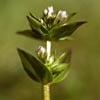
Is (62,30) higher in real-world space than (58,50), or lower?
higher

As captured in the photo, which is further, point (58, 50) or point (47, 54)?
point (58, 50)

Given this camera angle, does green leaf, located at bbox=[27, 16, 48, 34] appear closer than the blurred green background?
Yes

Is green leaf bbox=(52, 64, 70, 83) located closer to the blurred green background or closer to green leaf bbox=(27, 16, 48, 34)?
green leaf bbox=(27, 16, 48, 34)

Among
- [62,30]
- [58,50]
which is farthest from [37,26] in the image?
[58,50]

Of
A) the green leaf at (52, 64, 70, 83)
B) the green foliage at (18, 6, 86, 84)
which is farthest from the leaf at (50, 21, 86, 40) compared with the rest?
the green leaf at (52, 64, 70, 83)

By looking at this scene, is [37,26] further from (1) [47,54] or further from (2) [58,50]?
(2) [58,50]

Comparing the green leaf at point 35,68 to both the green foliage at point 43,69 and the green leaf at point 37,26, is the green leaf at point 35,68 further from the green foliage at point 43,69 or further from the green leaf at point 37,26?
the green leaf at point 37,26
